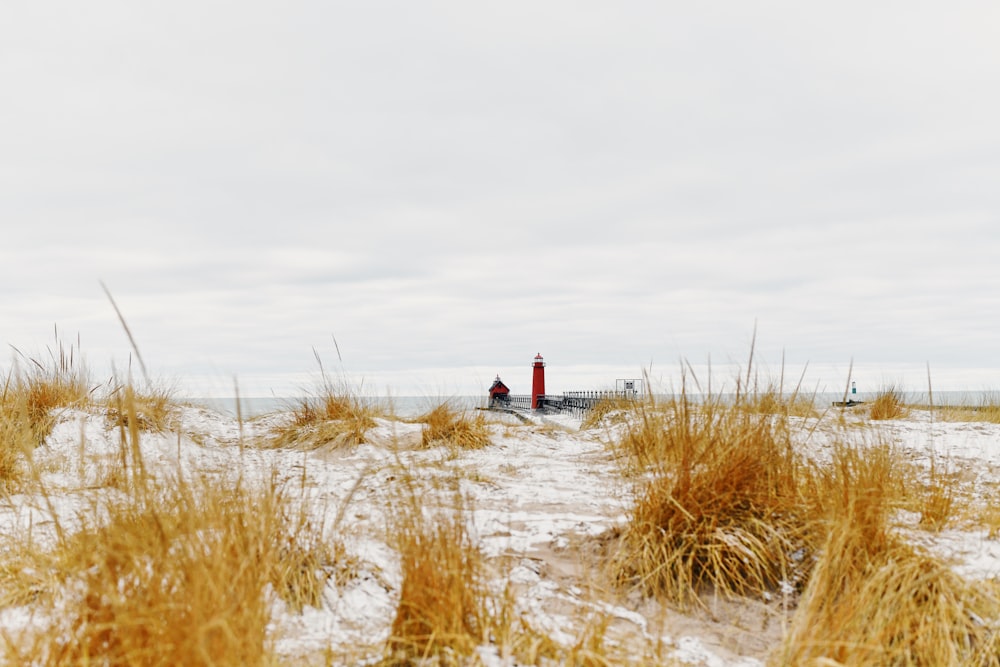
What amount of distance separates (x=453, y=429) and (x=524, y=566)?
3.94m

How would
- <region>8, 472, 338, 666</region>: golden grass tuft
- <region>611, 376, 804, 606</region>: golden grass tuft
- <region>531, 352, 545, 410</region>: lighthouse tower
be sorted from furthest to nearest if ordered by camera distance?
1. <region>531, 352, 545, 410</region>: lighthouse tower
2. <region>611, 376, 804, 606</region>: golden grass tuft
3. <region>8, 472, 338, 666</region>: golden grass tuft

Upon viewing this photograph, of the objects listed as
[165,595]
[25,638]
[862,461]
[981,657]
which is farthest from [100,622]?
[862,461]

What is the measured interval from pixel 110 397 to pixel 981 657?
285 inches

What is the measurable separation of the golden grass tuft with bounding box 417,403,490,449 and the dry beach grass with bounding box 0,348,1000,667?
2.06 meters

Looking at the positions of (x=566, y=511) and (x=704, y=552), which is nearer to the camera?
(x=704, y=552)

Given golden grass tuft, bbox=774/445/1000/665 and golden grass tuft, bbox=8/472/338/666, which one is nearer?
golden grass tuft, bbox=8/472/338/666

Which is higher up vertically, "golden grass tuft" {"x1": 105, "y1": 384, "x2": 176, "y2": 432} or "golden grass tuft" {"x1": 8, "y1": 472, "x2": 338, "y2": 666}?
"golden grass tuft" {"x1": 105, "y1": 384, "x2": 176, "y2": 432}

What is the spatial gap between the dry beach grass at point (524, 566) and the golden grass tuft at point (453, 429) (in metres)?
2.06

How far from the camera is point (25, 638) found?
2.23 meters

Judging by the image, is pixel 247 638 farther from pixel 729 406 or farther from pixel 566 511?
pixel 729 406

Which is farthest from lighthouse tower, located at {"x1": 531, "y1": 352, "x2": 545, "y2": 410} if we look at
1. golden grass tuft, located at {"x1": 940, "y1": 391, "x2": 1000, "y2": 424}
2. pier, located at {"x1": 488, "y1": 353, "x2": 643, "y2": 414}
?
golden grass tuft, located at {"x1": 940, "y1": 391, "x2": 1000, "y2": 424}

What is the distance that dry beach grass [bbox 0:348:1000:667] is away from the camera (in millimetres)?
2021

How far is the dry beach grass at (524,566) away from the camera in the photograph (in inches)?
79.6

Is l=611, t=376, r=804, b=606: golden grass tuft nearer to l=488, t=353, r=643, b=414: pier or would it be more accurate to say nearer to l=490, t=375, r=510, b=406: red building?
l=488, t=353, r=643, b=414: pier
